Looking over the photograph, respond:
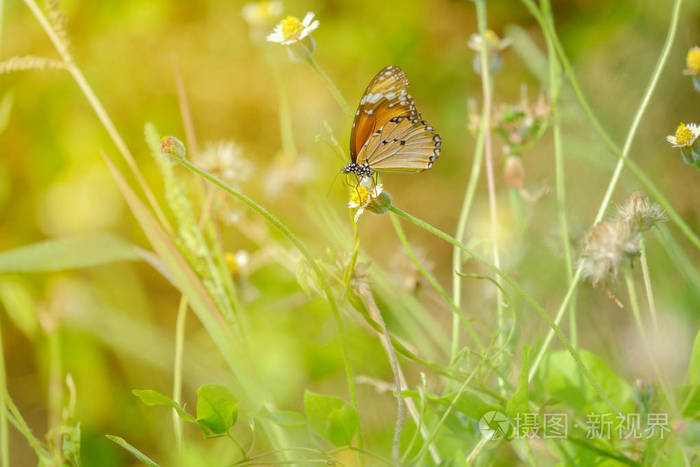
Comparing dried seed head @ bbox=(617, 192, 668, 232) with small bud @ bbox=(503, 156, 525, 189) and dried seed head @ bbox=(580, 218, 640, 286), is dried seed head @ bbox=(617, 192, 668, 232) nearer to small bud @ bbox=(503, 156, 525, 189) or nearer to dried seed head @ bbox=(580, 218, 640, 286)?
dried seed head @ bbox=(580, 218, 640, 286)

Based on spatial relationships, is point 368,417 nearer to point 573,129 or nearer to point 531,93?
point 573,129

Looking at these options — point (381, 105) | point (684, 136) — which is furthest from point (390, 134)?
point (684, 136)

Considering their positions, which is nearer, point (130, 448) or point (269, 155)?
point (130, 448)

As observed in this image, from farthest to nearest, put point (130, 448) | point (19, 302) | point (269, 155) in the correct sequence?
1. point (269, 155)
2. point (19, 302)
3. point (130, 448)

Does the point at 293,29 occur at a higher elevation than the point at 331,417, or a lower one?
higher

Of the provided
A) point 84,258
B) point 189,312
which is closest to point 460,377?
point 84,258

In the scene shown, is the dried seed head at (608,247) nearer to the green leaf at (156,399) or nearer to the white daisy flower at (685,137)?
the white daisy flower at (685,137)

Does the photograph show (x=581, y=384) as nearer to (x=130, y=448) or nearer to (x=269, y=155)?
(x=130, y=448)
